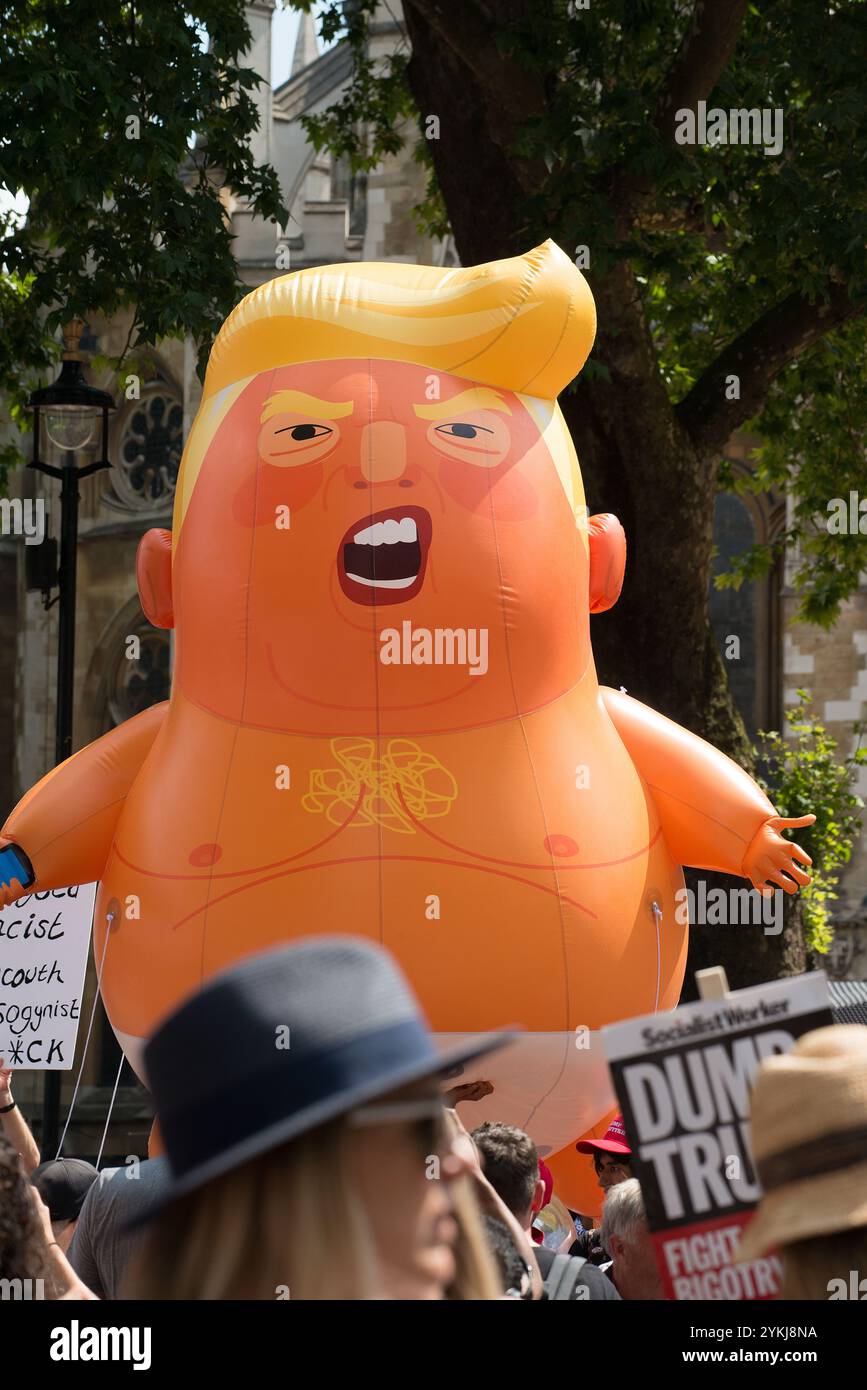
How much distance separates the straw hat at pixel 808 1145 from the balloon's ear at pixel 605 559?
14.1 ft

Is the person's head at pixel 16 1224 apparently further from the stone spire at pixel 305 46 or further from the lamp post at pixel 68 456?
the stone spire at pixel 305 46

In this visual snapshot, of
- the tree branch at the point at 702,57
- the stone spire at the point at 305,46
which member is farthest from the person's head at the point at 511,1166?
the stone spire at the point at 305,46

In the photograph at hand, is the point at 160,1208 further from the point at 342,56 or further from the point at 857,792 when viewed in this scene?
the point at 342,56

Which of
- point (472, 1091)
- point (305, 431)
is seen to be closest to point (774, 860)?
point (472, 1091)

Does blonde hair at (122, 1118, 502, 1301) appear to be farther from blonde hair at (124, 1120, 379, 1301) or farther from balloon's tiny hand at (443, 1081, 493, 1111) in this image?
balloon's tiny hand at (443, 1081, 493, 1111)

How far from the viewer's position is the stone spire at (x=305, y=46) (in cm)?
4012

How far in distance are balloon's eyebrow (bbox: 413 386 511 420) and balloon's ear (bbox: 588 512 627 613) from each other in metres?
0.65

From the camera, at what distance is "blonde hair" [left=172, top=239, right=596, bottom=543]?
6129 mm

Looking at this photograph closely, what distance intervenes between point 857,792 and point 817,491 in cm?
534

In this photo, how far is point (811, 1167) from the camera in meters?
2.20

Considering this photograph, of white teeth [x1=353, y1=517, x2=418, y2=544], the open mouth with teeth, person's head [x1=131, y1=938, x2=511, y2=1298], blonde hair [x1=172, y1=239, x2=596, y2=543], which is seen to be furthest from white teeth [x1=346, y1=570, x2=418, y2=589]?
person's head [x1=131, y1=938, x2=511, y2=1298]

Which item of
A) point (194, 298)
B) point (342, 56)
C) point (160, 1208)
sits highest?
point (342, 56)

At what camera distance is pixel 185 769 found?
19.9 feet
